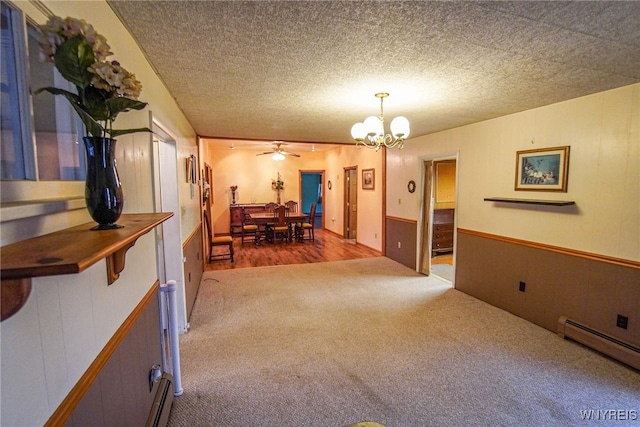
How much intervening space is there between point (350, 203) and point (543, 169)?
4.92 meters

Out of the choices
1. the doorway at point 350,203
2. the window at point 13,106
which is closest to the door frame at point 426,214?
the doorway at point 350,203

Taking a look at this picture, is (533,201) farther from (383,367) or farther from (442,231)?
(442,231)

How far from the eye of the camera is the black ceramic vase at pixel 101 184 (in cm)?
89

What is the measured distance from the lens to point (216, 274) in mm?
4820

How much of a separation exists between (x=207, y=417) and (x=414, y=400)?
1.38 meters

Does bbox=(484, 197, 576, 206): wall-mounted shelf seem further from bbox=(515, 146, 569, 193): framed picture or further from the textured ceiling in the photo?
the textured ceiling

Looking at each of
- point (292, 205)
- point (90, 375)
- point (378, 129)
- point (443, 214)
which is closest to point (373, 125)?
point (378, 129)

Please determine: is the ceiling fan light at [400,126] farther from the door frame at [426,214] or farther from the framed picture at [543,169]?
the door frame at [426,214]

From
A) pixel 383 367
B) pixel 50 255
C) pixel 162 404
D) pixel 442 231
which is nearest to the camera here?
pixel 50 255

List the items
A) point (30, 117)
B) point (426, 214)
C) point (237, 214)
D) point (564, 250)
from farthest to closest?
point (237, 214) → point (426, 214) → point (564, 250) → point (30, 117)

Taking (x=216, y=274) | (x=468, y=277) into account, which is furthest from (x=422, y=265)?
(x=216, y=274)

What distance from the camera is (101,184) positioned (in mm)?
898

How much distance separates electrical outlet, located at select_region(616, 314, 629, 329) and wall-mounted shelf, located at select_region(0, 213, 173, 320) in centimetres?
357

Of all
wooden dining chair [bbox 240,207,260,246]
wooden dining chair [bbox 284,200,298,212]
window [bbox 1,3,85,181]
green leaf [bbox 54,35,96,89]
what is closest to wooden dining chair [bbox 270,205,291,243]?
wooden dining chair [bbox 240,207,260,246]
